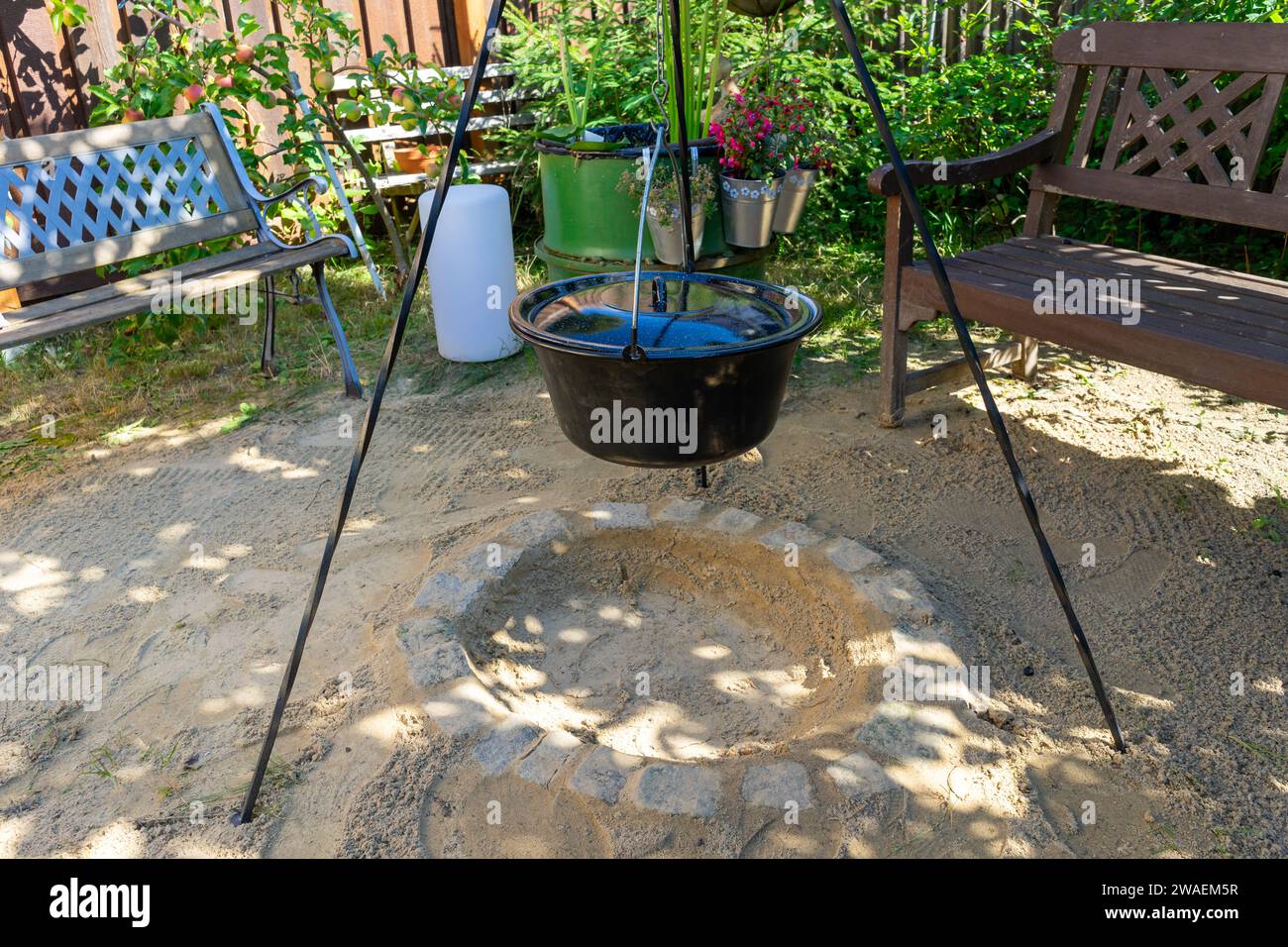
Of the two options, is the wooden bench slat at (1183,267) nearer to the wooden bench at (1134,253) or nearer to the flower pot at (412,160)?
the wooden bench at (1134,253)

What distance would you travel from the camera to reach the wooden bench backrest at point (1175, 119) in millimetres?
3385

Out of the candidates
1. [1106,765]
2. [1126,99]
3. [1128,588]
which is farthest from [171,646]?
[1126,99]

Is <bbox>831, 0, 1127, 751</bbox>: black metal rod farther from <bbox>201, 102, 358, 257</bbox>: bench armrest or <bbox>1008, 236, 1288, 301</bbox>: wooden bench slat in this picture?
<bbox>201, 102, 358, 257</bbox>: bench armrest

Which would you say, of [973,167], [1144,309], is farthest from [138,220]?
[1144,309]

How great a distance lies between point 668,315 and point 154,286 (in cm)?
255

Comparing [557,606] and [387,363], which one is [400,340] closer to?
[387,363]

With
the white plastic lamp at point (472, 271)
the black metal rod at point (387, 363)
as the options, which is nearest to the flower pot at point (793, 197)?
the white plastic lamp at point (472, 271)

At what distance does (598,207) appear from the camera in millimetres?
4469

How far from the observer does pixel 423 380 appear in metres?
4.68

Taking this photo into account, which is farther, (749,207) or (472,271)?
(472,271)

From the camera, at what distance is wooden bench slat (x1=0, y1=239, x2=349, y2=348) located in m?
3.68

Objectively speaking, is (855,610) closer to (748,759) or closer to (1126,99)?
(748,759)

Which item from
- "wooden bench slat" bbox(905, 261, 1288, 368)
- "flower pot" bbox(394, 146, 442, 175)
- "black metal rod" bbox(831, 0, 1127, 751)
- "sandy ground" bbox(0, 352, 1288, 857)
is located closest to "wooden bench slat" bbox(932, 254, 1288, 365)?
"wooden bench slat" bbox(905, 261, 1288, 368)

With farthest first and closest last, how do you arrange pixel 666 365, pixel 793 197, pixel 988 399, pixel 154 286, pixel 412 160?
pixel 412 160 → pixel 793 197 → pixel 154 286 → pixel 988 399 → pixel 666 365
